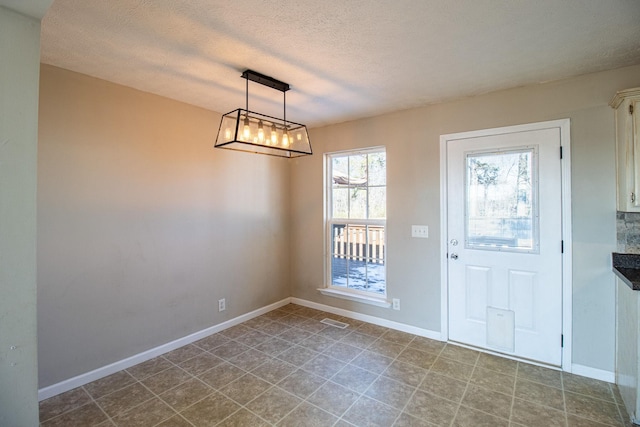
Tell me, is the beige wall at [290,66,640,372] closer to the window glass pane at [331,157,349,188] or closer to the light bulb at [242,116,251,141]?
the window glass pane at [331,157,349,188]

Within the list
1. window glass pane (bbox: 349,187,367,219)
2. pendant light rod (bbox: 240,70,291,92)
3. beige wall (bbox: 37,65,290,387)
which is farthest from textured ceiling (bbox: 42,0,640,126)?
window glass pane (bbox: 349,187,367,219)

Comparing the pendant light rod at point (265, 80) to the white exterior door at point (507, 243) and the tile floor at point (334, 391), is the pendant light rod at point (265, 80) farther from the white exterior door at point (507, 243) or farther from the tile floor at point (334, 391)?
the tile floor at point (334, 391)

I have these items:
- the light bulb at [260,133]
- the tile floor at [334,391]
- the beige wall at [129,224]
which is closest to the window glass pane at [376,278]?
the tile floor at [334,391]

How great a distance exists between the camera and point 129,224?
8.79 ft

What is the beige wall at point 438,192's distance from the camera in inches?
94.3

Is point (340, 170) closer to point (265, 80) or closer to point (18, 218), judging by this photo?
point (265, 80)

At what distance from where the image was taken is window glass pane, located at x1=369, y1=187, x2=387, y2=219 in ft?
11.8

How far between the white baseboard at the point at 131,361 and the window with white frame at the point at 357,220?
4.08ft

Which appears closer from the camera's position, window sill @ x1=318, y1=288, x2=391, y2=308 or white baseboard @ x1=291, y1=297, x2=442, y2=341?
white baseboard @ x1=291, y1=297, x2=442, y2=341

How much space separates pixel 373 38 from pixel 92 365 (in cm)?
324

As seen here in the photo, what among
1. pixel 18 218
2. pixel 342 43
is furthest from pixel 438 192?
pixel 18 218

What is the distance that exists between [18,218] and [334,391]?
2.16 meters

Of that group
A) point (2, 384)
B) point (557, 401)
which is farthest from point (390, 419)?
point (2, 384)

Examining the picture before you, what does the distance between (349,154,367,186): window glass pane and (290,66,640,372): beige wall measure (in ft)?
0.57
